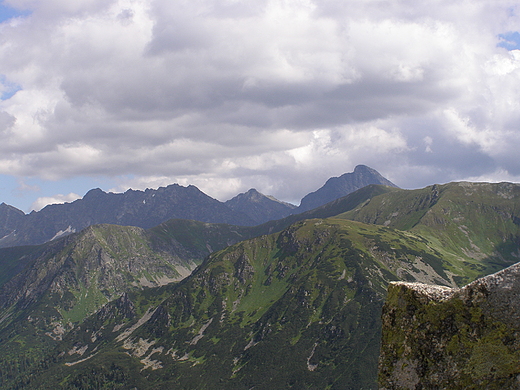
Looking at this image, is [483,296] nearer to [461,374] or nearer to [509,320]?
[509,320]

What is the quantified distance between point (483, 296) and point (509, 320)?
3.53 ft

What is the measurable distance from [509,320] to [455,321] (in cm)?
175

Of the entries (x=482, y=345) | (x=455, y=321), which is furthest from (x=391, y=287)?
(x=482, y=345)

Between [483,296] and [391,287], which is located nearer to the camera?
[483,296]

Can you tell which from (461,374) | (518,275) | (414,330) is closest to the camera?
(518,275)

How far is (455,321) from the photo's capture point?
15.8m

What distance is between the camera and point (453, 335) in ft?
→ 52.0

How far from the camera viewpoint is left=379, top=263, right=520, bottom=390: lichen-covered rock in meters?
14.8

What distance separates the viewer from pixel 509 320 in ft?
48.7

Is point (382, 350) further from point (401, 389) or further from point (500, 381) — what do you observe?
point (500, 381)

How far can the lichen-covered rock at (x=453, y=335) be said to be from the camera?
14.8 m

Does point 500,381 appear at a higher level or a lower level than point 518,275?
lower

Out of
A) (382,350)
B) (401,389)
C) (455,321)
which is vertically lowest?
(401,389)

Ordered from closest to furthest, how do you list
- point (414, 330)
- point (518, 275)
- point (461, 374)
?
point (518, 275) → point (461, 374) → point (414, 330)
